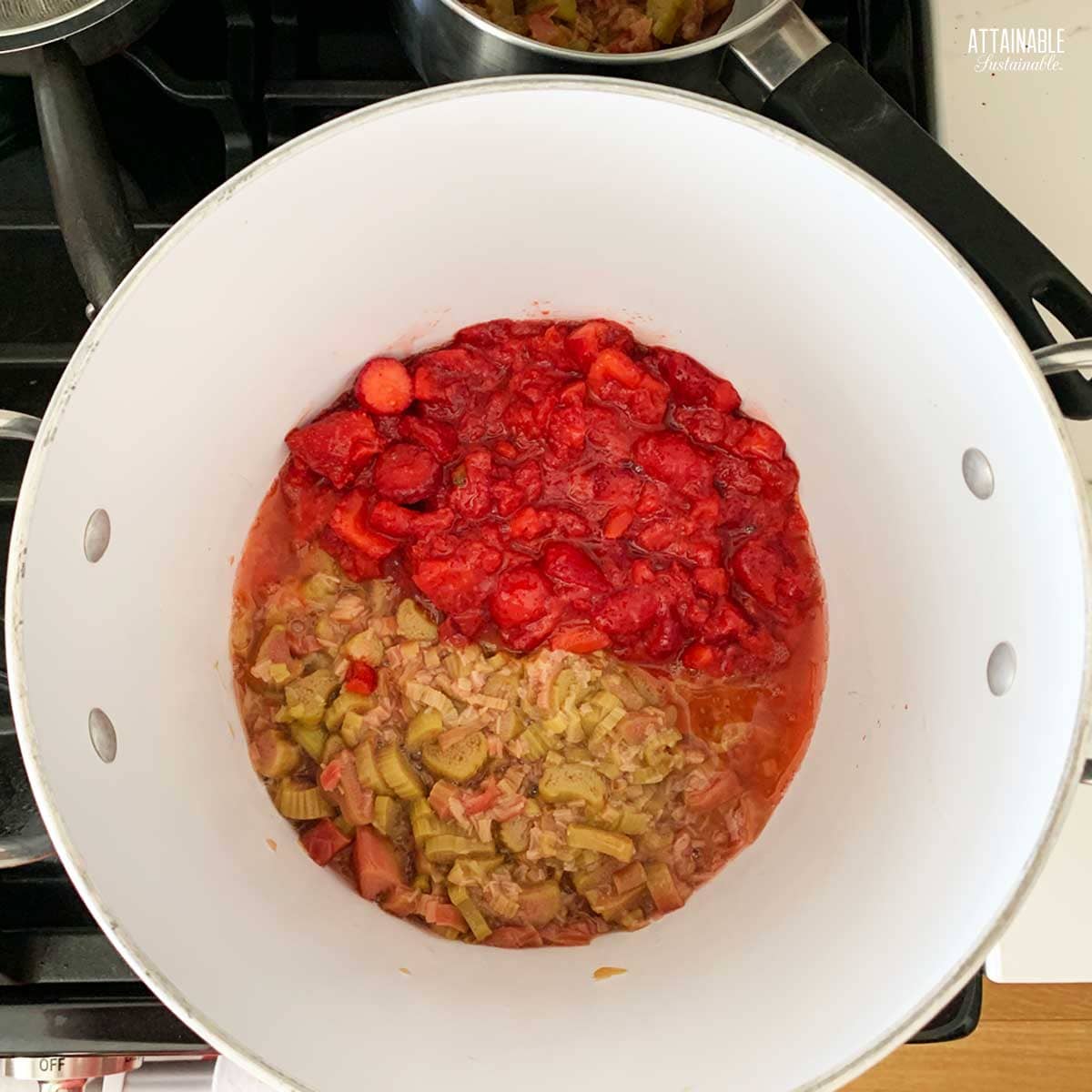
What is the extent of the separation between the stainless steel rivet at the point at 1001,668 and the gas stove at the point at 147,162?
472 millimetres

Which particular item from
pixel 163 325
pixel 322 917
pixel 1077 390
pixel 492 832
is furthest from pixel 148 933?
pixel 1077 390

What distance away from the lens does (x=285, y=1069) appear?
95cm

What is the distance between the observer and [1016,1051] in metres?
1.64

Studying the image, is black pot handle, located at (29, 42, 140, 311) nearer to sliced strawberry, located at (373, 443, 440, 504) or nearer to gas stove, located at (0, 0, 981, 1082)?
gas stove, located at (0, 0, 981, 1082)

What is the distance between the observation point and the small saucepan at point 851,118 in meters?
1.12

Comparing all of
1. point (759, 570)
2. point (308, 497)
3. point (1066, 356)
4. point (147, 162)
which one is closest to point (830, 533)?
point (759, 570)

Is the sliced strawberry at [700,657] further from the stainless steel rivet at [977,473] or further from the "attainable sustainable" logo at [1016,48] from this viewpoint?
the "attainable sustainable" logo at [1016,48]

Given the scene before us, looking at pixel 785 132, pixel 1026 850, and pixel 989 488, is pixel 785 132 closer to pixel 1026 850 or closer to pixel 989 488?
pixel 989 488

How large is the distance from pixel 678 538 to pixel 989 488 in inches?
16.6

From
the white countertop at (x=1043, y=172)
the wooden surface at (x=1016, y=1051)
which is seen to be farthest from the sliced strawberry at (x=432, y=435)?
the wooden surface at (x=1016, y=1051)

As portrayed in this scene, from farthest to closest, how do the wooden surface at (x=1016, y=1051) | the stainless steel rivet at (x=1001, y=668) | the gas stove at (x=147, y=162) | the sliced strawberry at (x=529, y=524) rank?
the wooden surface at (x=1016, y=1051) → the sliced strawberry at (x=529, y=524) → the gas stove at (x=147, y=162) → the stainless steel rivet at (x=1001, y=668)

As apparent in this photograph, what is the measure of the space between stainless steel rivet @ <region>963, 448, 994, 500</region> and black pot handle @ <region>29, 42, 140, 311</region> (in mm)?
951

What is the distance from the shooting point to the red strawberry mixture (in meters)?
1.37

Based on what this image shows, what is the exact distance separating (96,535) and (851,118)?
3.08 feet
